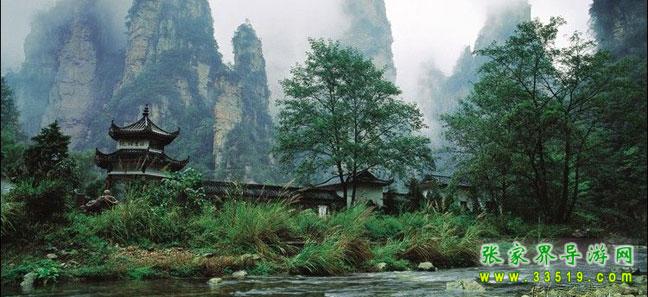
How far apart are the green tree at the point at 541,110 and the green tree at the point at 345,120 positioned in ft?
12.0

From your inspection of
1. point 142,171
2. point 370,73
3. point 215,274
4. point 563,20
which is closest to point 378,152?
point 370,73

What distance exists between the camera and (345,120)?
20672 mm

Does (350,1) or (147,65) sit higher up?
(350,1)

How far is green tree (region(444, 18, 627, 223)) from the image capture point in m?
15.6

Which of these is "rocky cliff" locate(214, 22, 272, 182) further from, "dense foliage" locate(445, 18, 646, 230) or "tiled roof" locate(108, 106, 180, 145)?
"dense foliage" locate(445, 18, 646, 230)

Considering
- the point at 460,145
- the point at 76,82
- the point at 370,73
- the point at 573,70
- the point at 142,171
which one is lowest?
the point at 142,171

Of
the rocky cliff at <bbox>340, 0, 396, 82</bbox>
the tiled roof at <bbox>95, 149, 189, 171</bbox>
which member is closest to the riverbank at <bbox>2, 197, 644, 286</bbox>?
the tiled roof at <bbox>95, 149, 189, 171</bbox>

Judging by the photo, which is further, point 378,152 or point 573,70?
point 378,152

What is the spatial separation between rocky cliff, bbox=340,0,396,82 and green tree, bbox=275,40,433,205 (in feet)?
371

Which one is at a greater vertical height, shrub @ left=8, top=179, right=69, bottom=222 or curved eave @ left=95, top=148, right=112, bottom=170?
curved eave @ left=95, top=148, right=112, bottom=170

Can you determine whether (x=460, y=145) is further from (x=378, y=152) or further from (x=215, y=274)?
(x=215, y=274)

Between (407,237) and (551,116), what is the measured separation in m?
9.54

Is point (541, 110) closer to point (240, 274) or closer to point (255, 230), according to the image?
point (255, 230)

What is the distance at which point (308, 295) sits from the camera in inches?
142
